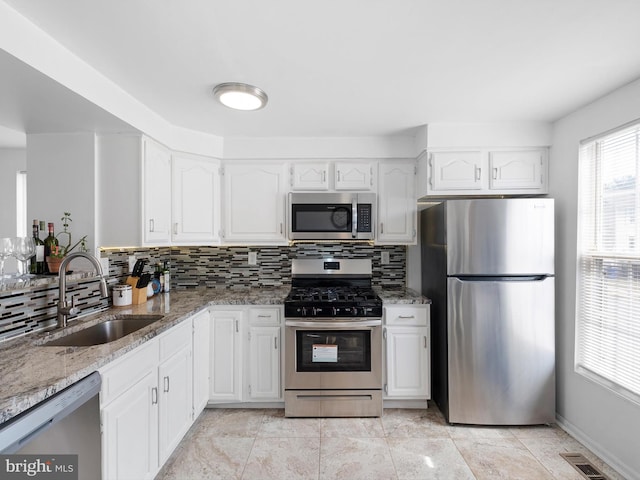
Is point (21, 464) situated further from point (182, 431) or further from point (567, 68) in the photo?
point (567, 68)

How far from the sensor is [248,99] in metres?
2.02

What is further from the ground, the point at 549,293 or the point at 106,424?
the point at 549,293

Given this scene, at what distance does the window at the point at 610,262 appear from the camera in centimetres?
193

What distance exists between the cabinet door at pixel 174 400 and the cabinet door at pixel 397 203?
1.86 meters

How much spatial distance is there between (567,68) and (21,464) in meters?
3.10

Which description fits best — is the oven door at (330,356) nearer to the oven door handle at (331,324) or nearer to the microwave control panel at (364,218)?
the oven door handle at (331,324)

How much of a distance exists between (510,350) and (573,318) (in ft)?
1.64

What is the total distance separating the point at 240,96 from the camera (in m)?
1.98

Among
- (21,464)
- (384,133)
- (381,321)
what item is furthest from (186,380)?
(384,133)

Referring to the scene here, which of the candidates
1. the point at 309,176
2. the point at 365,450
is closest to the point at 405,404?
the point at 365,450

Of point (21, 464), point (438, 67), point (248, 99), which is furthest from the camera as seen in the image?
point (248, 99)

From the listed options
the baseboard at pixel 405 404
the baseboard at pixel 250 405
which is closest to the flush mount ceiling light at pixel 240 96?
the baseboard at pixel 250 405

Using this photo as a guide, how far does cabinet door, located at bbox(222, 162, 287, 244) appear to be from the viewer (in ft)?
9.67

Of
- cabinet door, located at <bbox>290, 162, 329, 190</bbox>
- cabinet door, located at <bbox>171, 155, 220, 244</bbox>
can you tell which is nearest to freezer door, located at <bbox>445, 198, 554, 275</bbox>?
cabinet door, located at <bbox>290, 162, 329, 190</bbox>
